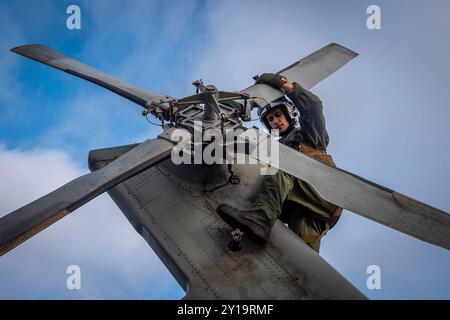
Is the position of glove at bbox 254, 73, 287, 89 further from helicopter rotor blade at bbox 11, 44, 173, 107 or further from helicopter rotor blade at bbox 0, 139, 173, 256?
helicopter rotor blade at bbox 0, 139, 173, 256

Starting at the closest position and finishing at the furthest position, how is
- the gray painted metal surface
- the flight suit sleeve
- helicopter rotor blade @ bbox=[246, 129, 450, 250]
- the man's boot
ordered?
helicopter rotor blade @ bbox=[246, 129, 450, 250] < the gray painted metal surface < the man's boot < the flight suit sleeve

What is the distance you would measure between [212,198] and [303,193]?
6.14 ft

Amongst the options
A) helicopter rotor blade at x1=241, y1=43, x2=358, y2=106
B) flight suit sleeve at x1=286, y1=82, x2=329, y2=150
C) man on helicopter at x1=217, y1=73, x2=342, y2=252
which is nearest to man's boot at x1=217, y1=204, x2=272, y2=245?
man on helicopter at x1=217, y1=73, x2=342, y2=252

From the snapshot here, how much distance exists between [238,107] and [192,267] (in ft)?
11.5

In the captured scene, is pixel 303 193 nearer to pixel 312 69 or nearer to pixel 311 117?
pixel 311 117

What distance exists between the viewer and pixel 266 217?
272 inches

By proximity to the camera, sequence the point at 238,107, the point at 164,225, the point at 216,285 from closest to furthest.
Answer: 1. the point at 216,285
2. the point at 164,225
3. the point at 238,107

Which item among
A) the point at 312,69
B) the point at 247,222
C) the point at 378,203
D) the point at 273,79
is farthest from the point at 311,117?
the point at 378,203

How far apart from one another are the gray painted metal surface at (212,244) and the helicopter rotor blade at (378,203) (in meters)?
1.69

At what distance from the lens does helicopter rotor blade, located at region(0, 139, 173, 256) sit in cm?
473

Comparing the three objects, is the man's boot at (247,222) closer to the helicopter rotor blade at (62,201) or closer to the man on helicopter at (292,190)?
the man on helicopter at (292,190)

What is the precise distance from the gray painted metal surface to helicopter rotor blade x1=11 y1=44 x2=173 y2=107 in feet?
4.93
